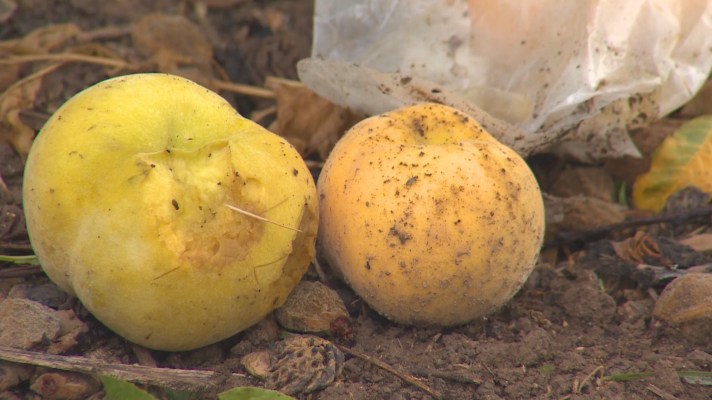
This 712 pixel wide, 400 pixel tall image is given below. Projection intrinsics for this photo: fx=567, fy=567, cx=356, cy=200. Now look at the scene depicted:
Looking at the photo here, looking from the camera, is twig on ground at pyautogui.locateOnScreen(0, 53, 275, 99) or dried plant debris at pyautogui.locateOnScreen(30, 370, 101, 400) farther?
twig on ground at pyautogui.locateOnScreen(0, 53, 275, 99)

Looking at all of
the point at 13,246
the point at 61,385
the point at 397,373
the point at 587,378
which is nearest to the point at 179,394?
the point at 61,385

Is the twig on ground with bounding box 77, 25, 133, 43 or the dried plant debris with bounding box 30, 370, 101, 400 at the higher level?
the twig on ground with bounding box 77, 25, 133, 43

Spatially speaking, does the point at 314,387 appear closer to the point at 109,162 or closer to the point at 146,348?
the point at 146,348

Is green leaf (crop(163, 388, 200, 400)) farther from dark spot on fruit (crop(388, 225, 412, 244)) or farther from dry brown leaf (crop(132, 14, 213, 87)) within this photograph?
dry brown leaf (crop(132, 14, 213, 87))

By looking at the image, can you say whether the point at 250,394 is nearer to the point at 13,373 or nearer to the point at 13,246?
the point at 13,373

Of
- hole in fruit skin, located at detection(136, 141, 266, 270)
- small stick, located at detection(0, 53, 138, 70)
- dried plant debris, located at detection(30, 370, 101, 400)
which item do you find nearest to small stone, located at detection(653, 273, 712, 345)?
hole in fruit skin, located at detection(136, 141, 266, 270)

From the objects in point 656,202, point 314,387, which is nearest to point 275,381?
point 314,387

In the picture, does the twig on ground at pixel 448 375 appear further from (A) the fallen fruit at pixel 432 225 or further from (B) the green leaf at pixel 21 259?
(B) the green leaf at pixel 21 259
